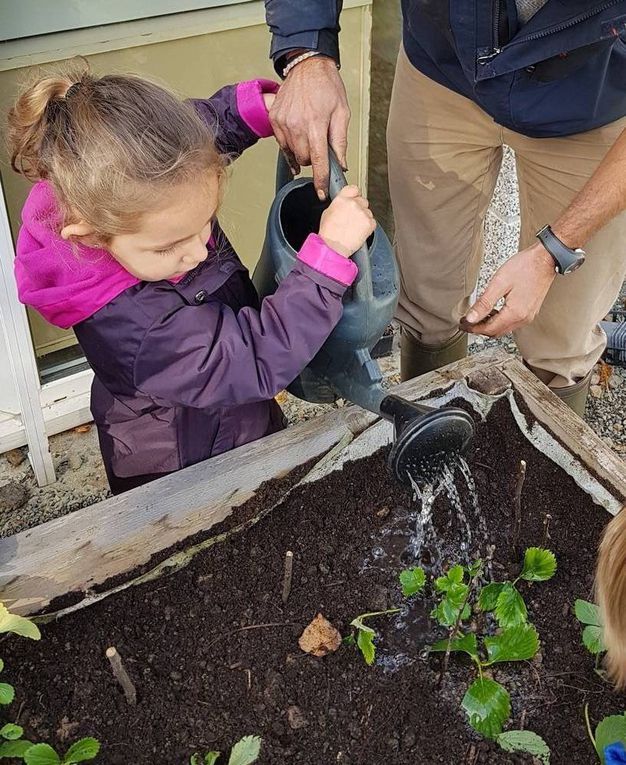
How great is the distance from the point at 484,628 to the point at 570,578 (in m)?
0.20

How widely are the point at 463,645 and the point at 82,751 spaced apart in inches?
26.2

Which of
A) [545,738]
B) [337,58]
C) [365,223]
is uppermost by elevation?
[337,58]

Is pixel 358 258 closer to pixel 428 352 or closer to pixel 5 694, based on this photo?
pixel 5 694

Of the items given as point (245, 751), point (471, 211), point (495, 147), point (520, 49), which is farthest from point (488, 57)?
point (245, 751)

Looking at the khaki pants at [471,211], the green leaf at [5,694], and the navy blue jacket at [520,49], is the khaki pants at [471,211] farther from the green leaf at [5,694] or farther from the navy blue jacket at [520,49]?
the green leaf at [5,694]

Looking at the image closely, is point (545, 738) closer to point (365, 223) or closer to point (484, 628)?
point (484, 628)

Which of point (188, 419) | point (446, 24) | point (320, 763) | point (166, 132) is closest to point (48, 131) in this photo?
→ point (166, 132)

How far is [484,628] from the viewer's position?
1571 mm

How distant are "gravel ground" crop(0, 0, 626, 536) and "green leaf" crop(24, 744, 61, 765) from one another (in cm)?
105

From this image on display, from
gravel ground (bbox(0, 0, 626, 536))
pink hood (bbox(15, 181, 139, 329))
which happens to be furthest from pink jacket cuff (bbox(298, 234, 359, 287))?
gravel ground (bbox(0, 0, 626, 536))

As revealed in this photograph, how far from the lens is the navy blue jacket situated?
1.55 metres

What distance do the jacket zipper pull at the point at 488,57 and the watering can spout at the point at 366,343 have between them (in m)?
0.42

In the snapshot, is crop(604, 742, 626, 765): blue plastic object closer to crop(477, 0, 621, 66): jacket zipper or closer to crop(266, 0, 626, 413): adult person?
crop(266, 0, 626, 413): adult person

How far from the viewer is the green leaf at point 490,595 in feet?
5.00
